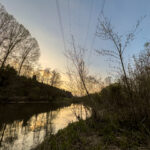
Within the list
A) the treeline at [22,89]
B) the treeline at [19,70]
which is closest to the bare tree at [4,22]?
the treeline at [19,70]

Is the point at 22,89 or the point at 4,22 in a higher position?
the point at 4,22

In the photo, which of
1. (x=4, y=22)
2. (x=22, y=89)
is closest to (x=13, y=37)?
(x=4, y=22)

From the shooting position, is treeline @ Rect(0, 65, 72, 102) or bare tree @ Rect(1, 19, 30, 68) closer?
bare tree @ Rect(1, 19, 30, 68)

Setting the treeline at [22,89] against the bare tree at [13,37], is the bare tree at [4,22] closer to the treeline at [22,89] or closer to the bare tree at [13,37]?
the bare tree at [13,37]

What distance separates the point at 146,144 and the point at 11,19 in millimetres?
15023

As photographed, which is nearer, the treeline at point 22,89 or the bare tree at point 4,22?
the bare tree at point 4,22

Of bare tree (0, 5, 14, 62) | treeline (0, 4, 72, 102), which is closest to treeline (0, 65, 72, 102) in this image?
treeline (0, 4, 72, 102)

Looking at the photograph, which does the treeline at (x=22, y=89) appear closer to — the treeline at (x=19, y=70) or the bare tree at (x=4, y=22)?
the treeline at (x=19, y=70)

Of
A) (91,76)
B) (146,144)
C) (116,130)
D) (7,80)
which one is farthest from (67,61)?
(7,80)

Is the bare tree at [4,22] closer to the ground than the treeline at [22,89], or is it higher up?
higher up

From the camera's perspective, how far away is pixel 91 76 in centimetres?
460

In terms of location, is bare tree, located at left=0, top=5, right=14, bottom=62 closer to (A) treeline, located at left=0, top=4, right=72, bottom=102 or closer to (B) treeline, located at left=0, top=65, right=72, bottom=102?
(A) treeline, located at left=0, top=4, right=72, bottom=102

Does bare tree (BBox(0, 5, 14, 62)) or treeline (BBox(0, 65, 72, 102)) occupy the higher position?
bare tree (BBox(0, 5, 14, 62))

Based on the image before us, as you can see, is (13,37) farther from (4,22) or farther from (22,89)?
(22,89)
